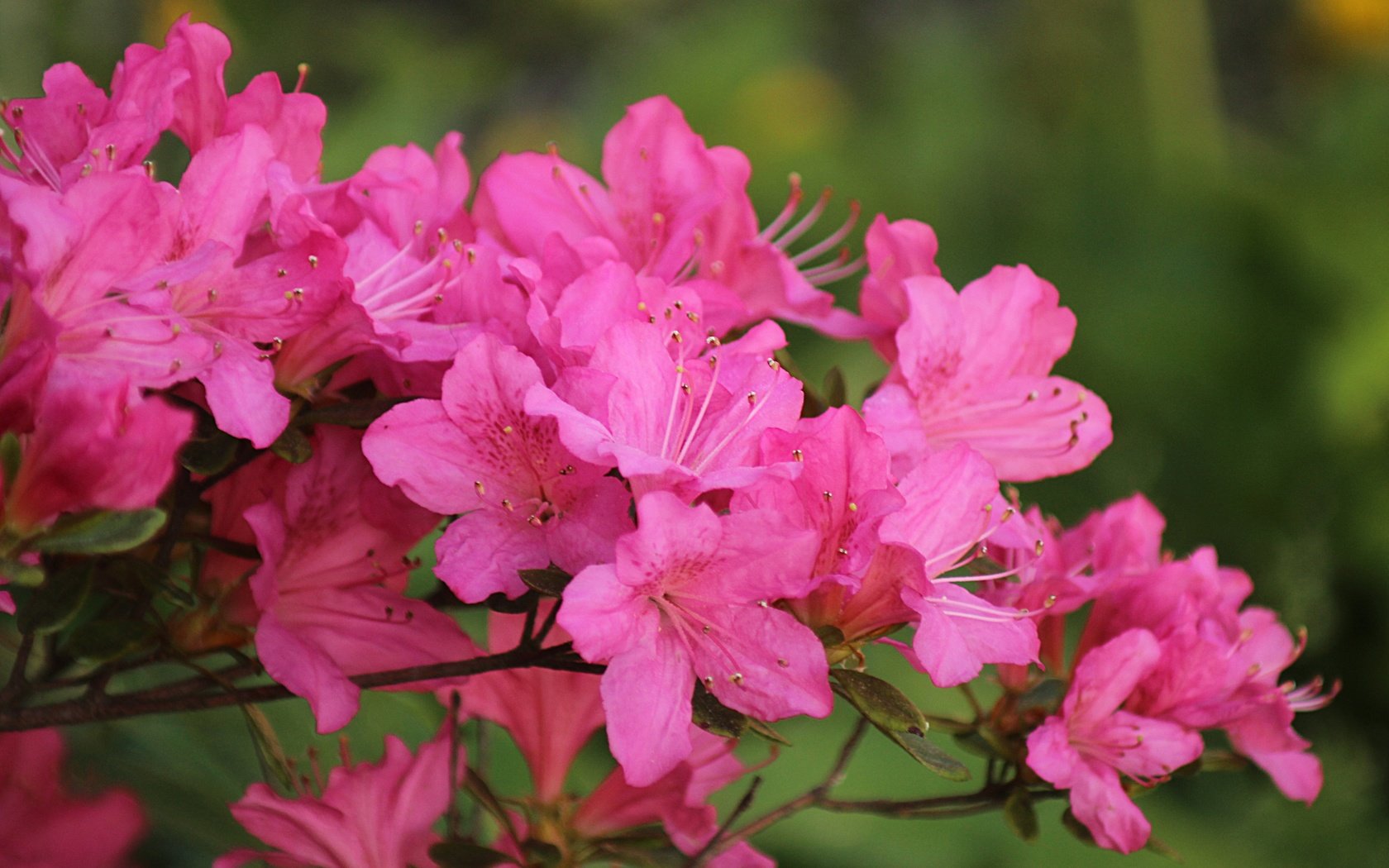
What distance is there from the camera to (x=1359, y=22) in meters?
A: 3.72

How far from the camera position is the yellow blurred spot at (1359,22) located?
3703mm


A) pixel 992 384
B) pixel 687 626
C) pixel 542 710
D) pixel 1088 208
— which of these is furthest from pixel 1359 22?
pixel 687 626

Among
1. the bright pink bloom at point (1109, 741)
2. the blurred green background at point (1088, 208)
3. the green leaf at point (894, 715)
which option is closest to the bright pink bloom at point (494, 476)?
the green leaf at point (894, 715)

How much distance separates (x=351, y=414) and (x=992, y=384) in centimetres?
32

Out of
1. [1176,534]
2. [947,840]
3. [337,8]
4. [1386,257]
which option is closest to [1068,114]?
[1386,257]

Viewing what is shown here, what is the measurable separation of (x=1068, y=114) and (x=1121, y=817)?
10.1 feet

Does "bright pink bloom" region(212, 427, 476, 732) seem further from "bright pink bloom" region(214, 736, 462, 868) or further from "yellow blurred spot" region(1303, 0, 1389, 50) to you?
"yellow blurred spot" region(1303, 0, 1389, 50)

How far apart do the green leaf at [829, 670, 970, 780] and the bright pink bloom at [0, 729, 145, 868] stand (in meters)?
0.42

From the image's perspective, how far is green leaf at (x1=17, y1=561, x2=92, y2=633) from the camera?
0.56m

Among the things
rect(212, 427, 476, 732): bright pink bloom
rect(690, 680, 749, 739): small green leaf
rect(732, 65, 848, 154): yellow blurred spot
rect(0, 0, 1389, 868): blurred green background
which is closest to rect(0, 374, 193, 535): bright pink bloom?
rect(212, 427, 476, 732): bright pink bloom

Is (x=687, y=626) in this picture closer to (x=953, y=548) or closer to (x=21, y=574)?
(x=953, y=548)

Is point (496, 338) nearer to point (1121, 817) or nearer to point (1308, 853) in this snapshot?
point (1121, 817)

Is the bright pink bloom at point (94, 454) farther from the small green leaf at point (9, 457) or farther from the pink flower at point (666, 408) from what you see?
the pink flower at point (666, 408)

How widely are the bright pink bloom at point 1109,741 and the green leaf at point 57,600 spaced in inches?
16.3
